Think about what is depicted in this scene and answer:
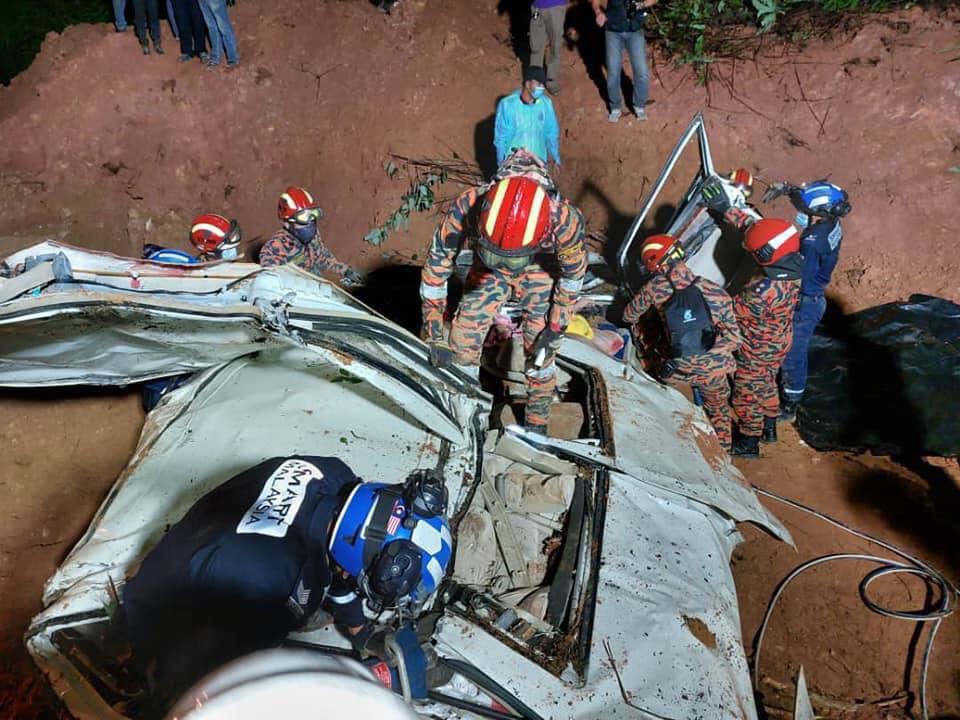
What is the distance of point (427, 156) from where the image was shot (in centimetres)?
838

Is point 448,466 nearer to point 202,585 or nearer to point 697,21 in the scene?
point 202,585

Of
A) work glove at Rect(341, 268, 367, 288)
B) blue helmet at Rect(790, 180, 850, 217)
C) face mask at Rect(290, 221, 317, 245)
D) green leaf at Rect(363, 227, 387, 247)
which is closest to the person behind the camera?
blue helmet at Rect(790, 180, 850, 217)

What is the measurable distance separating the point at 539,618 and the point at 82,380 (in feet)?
9.09

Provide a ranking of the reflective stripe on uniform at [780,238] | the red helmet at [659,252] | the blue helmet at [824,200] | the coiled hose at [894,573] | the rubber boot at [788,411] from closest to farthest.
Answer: the coiled hose at [894,573] < the reflective stripe on uniform at [780,238] < the red helmet at [659,252] < the blue helmet at [824,200] < the rubber boot at [788,411]

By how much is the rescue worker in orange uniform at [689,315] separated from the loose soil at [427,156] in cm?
120

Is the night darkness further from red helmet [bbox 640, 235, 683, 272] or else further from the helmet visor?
red helmet [bbox 640, 235, 683, 272]

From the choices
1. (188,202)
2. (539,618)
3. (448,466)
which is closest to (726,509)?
(539,618)

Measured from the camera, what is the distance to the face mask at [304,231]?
549 centimetres

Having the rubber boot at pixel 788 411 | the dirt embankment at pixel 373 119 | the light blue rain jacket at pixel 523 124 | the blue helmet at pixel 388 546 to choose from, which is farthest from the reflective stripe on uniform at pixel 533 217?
the dirt embankment at pixel 373 119

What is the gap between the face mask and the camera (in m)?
5.49

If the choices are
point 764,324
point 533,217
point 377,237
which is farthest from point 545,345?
point 377,237

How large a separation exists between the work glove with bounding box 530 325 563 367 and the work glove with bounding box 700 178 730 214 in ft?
5.33

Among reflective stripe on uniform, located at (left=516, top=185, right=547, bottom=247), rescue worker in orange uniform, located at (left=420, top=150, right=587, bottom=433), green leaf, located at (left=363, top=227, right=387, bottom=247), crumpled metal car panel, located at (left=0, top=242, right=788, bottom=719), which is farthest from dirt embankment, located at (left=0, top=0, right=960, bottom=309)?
crumpled metal car panel, located at (left=0, top=242, right=788, bottom=719)

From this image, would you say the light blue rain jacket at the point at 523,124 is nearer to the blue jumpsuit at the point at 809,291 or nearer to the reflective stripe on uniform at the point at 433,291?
the reflective stripe on uniform at the point at 433,291
